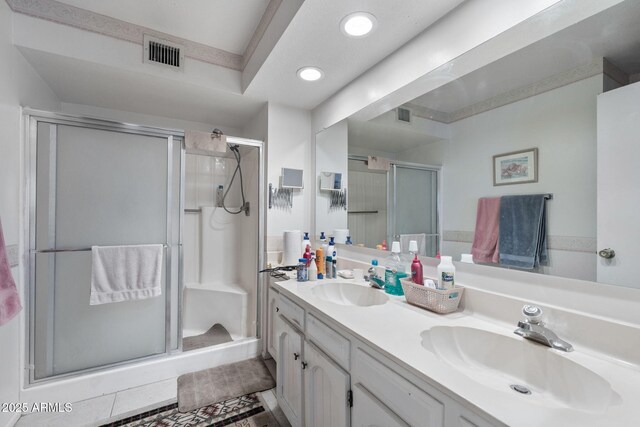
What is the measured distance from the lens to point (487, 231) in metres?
1.16

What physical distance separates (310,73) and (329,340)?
1617 mm

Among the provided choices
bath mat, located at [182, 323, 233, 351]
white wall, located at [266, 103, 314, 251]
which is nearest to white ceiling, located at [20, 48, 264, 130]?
white wall, located at [266, 103, 314, 251]

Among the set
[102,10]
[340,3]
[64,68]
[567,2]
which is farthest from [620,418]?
[64,68]

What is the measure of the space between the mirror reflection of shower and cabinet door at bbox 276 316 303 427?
90cm

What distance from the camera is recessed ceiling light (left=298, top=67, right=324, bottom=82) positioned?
174 centimetres

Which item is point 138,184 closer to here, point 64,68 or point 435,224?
point 64,68

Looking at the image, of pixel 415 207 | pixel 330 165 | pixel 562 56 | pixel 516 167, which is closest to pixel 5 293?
pixel 330 165

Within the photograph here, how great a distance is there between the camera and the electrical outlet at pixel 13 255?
4.77ft

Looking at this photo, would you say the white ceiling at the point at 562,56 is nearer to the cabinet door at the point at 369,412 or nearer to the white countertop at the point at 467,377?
the white countertop at the point at 467,377

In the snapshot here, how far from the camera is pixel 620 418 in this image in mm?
539

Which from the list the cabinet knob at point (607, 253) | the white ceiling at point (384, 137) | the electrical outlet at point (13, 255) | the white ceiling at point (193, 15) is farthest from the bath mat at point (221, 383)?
the white ceiling at point (193, 15)

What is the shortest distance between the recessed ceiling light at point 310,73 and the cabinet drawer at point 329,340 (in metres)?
1.50

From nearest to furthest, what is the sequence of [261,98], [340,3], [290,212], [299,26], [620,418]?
[620,418] → [340,3] → [299,26] → [261,98] → [290,212]

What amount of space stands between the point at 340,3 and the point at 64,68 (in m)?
1.83
